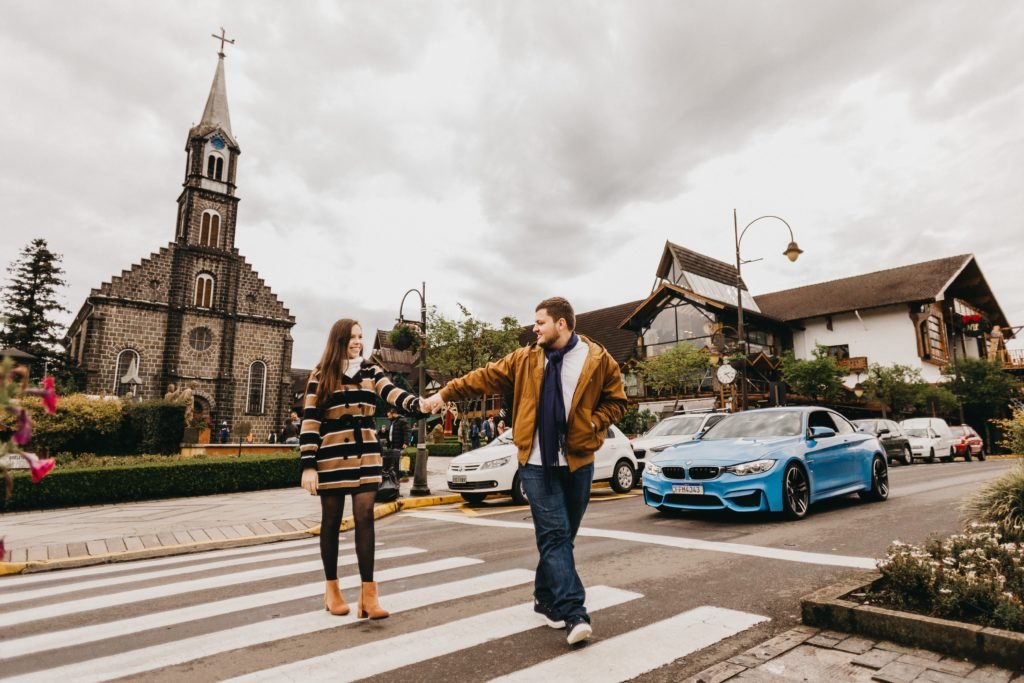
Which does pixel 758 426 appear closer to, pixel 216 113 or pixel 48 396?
pixel 48 396

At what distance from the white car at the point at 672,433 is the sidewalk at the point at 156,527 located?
4.31 m

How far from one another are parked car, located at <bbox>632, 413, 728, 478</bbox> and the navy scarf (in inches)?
392

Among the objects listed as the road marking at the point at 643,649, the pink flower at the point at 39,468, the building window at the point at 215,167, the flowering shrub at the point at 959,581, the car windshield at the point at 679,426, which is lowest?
the road marking at the point at 643,649

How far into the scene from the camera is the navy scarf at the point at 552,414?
3.69 meters

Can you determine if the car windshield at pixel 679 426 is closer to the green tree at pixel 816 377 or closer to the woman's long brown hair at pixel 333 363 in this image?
the woman's long brown hair at pixel 333 363

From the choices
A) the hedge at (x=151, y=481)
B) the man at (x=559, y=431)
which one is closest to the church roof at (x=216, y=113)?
the hedge at (x=151, y=481)

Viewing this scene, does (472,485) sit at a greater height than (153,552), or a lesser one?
greater

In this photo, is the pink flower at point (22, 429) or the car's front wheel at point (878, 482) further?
the car's front wheel at point (878, 482)

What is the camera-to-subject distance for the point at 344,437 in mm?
4133

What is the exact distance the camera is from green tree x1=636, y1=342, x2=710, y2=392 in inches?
1252

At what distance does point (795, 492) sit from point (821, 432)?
1.07m

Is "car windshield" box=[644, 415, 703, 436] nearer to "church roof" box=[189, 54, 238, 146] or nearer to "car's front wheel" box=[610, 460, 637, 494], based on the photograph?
"car's front wheel" box=[610, 460, 637, 494]

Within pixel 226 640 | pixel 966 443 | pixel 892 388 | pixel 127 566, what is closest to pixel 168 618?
pixel 226 640

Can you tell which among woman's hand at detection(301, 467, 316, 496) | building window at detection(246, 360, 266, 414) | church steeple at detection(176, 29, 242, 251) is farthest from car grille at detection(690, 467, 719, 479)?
church steeple at detection(176, 29, 242, 251)
